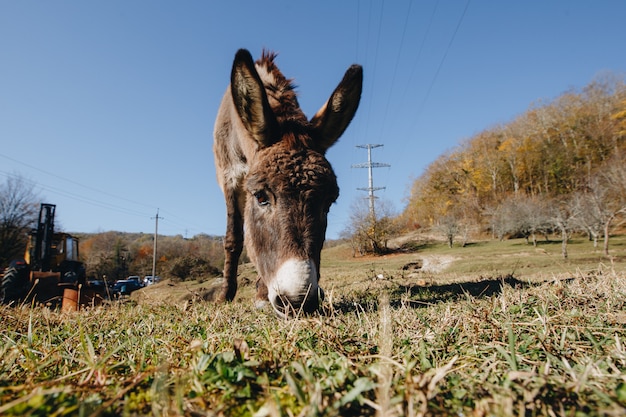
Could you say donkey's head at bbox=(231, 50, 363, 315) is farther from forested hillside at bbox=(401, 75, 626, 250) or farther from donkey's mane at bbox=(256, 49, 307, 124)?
forested hillside at bbox=(401, 75, 626, 250)

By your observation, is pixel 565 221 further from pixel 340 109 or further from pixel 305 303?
pixel 305 303

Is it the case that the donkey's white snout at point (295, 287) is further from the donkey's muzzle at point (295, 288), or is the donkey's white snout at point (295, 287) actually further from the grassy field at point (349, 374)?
the grassy field at point (349, 374)

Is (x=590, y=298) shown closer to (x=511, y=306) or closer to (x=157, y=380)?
(x=511, y=306)

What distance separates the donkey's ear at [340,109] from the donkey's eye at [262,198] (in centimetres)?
124

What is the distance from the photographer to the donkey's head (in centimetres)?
267

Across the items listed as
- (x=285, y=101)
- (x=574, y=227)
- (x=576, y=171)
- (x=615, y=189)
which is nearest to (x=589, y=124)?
(x=576, y=171)

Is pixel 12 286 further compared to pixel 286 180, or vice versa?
pixel 12 286

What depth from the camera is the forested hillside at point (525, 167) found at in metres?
49.5

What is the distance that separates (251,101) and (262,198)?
1237mm

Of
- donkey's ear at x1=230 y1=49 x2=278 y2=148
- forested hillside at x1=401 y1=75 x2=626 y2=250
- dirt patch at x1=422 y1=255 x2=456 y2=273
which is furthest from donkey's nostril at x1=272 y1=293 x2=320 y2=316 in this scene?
forested hillside at x1=401 y1=75 x2=626 y2=250

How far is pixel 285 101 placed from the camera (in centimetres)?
454

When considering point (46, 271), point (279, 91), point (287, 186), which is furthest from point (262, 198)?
point (46, 271)

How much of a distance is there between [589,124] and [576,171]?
8.77m

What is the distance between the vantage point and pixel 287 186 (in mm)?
3119
